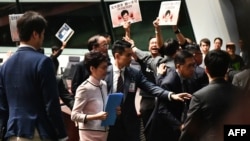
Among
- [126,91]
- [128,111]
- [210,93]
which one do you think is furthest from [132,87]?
[210,93]

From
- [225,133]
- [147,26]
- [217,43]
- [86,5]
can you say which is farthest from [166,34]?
[225,133]

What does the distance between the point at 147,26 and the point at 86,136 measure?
239 inches

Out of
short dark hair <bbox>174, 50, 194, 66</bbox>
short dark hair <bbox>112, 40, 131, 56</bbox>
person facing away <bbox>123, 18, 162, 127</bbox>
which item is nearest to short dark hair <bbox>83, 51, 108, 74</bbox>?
short dark hair <bbox>112, 40, 131, 56</bbox>

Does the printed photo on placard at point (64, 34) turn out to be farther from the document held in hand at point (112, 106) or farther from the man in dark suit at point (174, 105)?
the document held in hand at point (112, 106)

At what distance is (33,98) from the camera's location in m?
2.18

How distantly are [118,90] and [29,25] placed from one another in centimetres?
116

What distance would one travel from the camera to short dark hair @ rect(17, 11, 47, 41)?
7.16ft

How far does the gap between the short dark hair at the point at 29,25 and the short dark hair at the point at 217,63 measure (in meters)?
0.87

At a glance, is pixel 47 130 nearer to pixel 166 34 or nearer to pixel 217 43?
pixel 217 43

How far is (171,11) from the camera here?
4.66 meters

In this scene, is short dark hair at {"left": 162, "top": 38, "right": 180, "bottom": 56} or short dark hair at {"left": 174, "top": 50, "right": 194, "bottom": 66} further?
short dark hair at {"left": 162, "top": 38, "right": 180, "bottom": 56}

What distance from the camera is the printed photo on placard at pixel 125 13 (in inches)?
181

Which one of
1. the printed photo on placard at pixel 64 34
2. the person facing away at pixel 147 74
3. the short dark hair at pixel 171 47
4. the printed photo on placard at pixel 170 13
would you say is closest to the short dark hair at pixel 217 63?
the short dark hair at pixel 171 47

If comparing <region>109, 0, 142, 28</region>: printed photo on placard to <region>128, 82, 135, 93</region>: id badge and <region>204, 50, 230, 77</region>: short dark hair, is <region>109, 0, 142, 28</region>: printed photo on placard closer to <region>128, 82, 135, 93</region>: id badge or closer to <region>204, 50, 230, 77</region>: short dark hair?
<region>128, 82, 135, 93</region>: id badge
